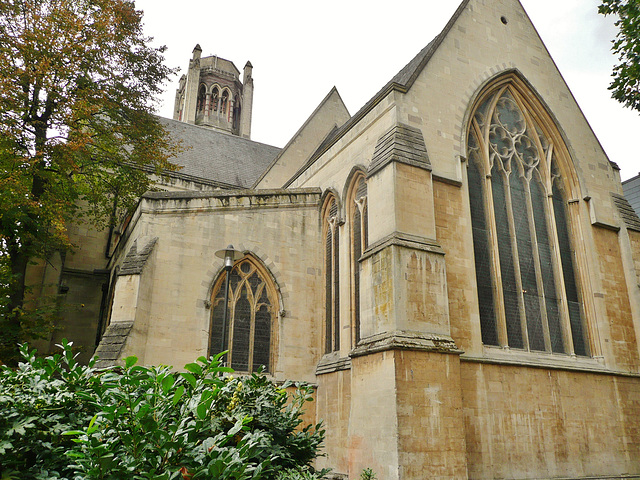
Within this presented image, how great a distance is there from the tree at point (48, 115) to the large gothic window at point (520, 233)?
9.52 metres

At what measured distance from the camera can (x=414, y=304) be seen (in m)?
10.3

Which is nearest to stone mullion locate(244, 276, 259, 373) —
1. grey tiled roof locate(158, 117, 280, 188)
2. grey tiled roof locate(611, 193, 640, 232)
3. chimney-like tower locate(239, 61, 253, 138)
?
grey tiled roof locate(158, 117, 280, 188)

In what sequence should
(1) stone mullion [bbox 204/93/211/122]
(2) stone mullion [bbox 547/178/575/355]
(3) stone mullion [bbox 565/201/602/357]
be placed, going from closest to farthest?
(2) stone mullion [bbox 547/178/575/355] → (3) stone mullion [bbox 565/201/602/357] → (1) stone mullion [bbox 204/93/211/122]

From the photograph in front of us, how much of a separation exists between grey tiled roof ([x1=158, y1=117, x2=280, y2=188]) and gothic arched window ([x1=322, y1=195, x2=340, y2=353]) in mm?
8938

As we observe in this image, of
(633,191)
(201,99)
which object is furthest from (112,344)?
(201,99)

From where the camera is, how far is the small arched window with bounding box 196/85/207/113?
40.1m

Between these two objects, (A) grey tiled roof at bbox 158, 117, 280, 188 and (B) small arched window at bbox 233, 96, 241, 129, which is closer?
(A) grey tiled roof at bbox 158, 117, 280, 188

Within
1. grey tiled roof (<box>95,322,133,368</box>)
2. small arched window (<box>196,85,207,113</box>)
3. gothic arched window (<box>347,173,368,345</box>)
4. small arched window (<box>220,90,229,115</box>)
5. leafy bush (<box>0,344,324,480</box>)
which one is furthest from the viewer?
small arched window (<box>220,90,229,115</box>)

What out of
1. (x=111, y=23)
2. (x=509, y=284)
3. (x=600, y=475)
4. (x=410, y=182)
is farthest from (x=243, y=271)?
(x=600, y=475)

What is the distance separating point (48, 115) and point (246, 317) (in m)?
7.51

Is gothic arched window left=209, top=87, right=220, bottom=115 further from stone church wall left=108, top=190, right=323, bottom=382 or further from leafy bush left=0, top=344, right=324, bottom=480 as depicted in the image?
leafy bush left=0, top=344, right=324, bottom=480

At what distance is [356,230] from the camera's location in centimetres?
1385

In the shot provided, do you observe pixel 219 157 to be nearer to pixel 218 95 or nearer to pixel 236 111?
pixel 236 111

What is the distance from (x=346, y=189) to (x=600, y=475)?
9082 mm
